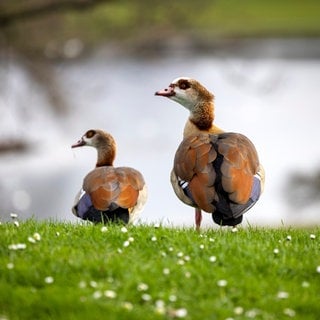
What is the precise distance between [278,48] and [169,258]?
126 ft

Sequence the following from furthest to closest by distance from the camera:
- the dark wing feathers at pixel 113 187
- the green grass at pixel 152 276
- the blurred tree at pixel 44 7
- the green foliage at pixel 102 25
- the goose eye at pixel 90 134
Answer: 1. the green foliage at pixel 102 25
2. the blurred tree at pixel 44 7
3. the goose eye at pixel 90 134
4. the dark wing feathers at pixel 113 187
5. the green grass at pixel 152 276

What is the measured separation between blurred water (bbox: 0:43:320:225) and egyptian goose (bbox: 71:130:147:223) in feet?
36.4

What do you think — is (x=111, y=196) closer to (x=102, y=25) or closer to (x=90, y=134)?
(x=90, y=134)

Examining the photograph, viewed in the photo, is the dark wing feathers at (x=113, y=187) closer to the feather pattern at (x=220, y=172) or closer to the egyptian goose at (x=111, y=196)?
the egyptian goose at (x=111, y=196)

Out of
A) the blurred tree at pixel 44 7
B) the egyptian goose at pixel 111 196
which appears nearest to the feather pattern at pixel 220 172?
the egyptian goose at pixel 111 196

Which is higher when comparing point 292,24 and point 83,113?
point 292,24

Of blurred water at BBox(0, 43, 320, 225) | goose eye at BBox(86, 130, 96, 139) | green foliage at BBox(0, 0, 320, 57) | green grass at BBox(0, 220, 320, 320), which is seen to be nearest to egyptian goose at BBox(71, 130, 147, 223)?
green grass at BBox(0, 220, 320, 320)

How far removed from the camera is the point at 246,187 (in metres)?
8.49

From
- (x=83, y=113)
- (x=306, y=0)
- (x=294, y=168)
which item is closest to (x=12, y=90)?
(x=83, y=113)

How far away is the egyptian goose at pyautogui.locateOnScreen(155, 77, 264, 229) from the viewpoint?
838 centimetres

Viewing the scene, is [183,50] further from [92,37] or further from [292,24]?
[92,37]

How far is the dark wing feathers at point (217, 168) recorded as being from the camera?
27.6 ft

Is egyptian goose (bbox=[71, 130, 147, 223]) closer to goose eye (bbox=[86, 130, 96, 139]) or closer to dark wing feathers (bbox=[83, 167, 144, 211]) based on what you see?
dark wing feathers (bbox=[83, 167, 144, 211])

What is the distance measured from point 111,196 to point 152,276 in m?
2.36
